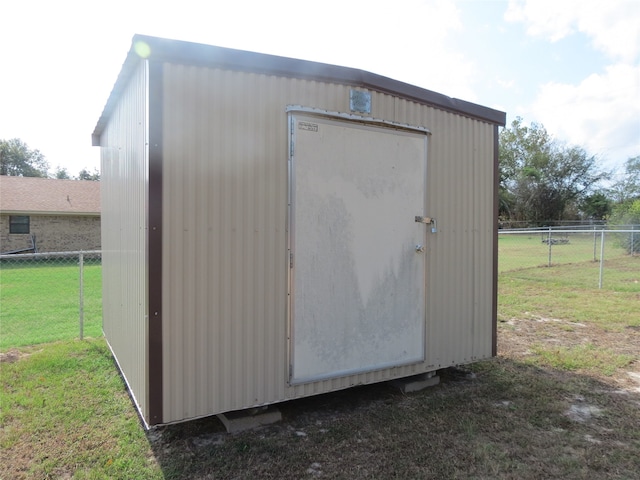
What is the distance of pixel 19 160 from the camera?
40.5 meters

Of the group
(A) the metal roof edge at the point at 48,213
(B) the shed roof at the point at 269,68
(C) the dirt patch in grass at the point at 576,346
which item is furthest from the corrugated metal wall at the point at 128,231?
(A) the metal roof edge at the point at 48,213

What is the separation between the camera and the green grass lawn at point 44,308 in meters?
5.53

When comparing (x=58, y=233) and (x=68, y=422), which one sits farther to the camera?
(x=58, y=233)

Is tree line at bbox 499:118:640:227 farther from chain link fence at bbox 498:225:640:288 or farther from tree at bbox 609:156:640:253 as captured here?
chain link fence at bbox 498:225:640:288

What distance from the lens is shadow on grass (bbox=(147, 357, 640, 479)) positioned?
2570 millimetres

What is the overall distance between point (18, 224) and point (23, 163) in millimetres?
29197

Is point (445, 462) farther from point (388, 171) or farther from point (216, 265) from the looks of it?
point (388, 171)

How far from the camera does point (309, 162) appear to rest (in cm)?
317

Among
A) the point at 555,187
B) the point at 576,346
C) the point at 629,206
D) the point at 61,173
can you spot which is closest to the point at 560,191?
the point at 555,187

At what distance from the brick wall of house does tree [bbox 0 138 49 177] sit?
2722 cm

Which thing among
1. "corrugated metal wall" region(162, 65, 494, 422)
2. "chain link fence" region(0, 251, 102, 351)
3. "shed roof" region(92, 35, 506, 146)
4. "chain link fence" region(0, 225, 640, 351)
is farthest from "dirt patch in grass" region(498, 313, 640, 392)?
"chain link fence" region(0, 251, 102, 351)

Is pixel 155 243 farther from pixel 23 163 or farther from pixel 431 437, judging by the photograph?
pixel 23 163

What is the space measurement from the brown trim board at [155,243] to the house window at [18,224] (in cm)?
1843

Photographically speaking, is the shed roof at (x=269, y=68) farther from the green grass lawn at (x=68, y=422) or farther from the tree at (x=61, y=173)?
the tree at (x=61, y=173)
